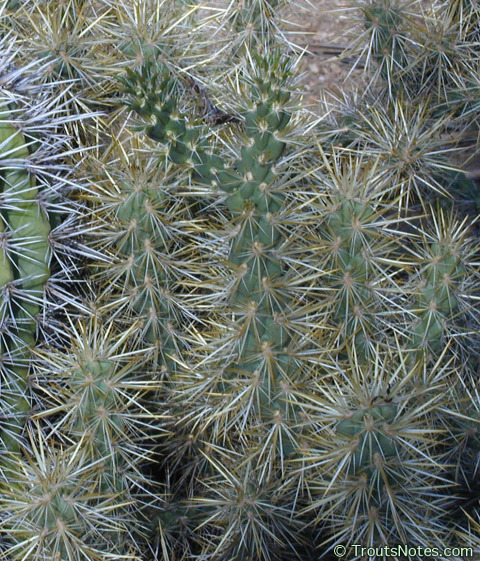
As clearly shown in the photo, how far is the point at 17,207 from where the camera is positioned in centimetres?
164

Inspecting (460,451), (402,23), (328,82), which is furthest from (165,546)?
(328,82)

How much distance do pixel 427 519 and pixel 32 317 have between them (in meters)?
1.02

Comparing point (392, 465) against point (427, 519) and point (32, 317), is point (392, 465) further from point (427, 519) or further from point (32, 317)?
point (32, 317)
